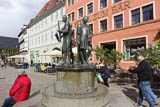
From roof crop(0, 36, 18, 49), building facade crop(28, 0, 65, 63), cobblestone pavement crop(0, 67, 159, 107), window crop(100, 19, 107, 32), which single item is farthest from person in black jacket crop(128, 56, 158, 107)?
roof crop(0, 36, 18, 49)

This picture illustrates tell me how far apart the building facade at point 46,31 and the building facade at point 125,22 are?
7310mm

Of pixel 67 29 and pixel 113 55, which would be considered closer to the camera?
pixel 67 29

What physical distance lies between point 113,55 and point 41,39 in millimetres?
23899

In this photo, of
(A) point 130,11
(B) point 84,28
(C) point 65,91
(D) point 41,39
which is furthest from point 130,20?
(D) point 41,39

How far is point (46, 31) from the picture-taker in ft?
94.4

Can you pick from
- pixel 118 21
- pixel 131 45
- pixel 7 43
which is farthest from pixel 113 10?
pixel 7 43

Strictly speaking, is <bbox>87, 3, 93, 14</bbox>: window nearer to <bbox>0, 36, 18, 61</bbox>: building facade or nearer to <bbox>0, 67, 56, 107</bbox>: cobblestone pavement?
<bbox>0, 67, 56, 107</bbox>: cobblestone pavement

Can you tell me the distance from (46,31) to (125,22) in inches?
767

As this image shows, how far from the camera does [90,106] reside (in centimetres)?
345

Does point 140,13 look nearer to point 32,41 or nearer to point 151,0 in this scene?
point 151,0

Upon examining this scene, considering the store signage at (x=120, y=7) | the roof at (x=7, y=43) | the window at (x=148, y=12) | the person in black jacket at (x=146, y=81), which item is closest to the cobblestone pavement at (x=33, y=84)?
the person in black jacket at (x=146, y=81)

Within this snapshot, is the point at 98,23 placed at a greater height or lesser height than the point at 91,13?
lesser

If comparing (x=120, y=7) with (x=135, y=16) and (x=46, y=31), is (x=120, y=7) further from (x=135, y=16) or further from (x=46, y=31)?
(x=46, y=31)

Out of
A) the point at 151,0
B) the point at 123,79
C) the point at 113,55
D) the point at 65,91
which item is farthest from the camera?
the point at 151,0
